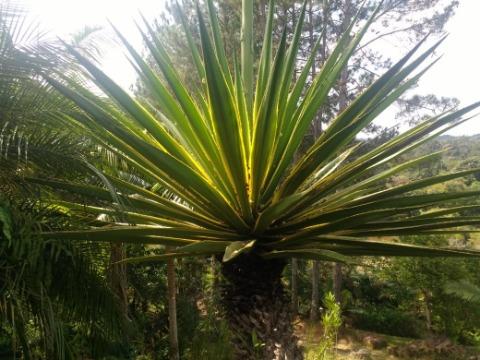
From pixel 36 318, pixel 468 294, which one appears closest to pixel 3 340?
pixel 36 318

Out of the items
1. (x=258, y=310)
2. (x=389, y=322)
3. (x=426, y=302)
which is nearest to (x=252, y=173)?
(x=258, y=310)

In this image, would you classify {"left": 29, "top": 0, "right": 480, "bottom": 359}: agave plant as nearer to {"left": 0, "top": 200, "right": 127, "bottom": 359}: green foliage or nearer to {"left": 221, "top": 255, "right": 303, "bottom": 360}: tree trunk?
{"left": 221, "top": 255, "right": 303, "bottom": 360}: tree trunk

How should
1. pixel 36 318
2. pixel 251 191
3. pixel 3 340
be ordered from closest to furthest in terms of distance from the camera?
1. pixel 251 191
2. pixel 36 318
3. pixel 3 340

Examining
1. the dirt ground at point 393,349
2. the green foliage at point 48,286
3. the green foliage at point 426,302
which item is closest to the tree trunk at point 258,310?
the green foliage at point 48,286

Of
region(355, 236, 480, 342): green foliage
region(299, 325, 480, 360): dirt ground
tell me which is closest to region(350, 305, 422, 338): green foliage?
region(355, 236, 480, 342): green foliage

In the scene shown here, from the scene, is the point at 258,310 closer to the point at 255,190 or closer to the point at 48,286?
the point at 255,190

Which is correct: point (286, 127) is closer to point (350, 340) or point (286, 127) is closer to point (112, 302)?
point (112, 302)

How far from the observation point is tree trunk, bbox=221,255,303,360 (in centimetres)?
199

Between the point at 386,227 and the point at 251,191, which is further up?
the point at 251,191

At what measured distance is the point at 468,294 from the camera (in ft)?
29.0

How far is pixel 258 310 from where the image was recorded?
2.04 meters

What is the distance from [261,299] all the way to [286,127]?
911mm

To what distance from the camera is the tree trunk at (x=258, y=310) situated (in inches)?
78.4

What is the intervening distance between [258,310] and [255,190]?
599mm
